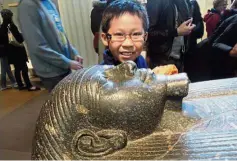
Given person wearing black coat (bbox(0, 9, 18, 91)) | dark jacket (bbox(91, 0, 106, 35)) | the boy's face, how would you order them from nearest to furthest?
the boy's face
dark jacket (bbox(91, 0, 106, 35))
person wearing black coat (bbox(0, 9, 18, 91))

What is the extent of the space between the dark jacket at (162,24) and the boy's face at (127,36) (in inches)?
25.4

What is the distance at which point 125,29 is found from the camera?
4.16ft

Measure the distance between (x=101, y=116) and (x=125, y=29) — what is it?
0.60 metres

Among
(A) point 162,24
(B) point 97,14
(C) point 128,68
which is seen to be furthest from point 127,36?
(B) point 97,14

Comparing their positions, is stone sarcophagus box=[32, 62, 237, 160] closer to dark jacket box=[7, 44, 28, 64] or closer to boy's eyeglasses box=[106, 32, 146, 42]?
boy's eyeglasses box=[106, 32, 146, 42]

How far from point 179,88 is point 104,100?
9.6 inches

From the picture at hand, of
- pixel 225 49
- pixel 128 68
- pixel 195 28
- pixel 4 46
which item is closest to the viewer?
pixel 128 68

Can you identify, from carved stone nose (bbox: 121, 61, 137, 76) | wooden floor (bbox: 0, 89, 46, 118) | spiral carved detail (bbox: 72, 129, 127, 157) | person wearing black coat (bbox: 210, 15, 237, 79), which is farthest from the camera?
wooden floor (bbox: 0, 89, 46, 118)

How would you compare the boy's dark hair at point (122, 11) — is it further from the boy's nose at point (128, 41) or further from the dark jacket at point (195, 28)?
the dark jacket at point (195, 28)

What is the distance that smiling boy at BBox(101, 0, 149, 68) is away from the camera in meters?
1.27

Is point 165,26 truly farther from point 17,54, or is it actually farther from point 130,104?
point 17,54

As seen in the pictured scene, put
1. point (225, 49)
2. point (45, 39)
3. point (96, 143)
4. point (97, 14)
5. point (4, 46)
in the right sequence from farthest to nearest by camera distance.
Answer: point (4, 46), point (97, 14), point (225, 49), point (45, 39), point (96, 143)

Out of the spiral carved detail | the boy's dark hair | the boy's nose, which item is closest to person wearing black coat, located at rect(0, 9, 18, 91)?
the boy's dark hair

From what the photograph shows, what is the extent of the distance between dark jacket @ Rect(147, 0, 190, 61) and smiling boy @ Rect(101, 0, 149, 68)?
60cm
